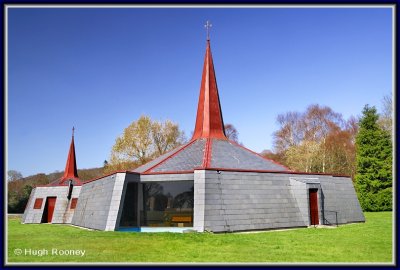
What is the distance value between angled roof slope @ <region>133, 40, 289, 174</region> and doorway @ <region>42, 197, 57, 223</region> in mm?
10316

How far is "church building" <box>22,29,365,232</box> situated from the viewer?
14938 millimetres

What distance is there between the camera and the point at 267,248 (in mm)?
10500

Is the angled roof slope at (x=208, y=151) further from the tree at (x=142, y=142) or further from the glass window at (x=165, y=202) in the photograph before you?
the tree at (x=142, y=142)

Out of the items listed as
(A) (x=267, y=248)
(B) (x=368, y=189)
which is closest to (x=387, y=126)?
(B) (x=368, y=189)

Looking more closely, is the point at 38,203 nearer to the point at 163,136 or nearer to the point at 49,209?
the point at 49,209

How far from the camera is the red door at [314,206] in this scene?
56.5ft

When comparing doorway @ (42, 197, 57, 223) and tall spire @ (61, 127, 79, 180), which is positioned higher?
tall spire @ (61, 127, 79, 180)

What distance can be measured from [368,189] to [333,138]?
8.67m

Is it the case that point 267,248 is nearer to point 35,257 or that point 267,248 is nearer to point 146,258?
point 146,258

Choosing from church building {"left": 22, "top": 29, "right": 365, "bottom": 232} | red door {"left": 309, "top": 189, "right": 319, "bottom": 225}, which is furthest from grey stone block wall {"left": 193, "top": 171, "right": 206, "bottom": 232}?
red door {"left": 309, "top": 189, "right": 319, "bottom": 225}

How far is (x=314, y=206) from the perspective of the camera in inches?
687

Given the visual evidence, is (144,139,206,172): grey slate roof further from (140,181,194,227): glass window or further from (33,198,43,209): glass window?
(33,198,43,209): glass window

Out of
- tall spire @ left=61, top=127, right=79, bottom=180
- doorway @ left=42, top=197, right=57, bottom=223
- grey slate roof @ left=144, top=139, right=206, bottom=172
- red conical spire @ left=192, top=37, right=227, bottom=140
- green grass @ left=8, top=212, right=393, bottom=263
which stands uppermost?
red conical spire @ left=192, top=37, right=227, bottom=140

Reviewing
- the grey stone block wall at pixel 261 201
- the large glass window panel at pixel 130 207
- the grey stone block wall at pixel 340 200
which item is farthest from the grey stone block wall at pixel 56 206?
the grey stone block wall at pixel 340 200
